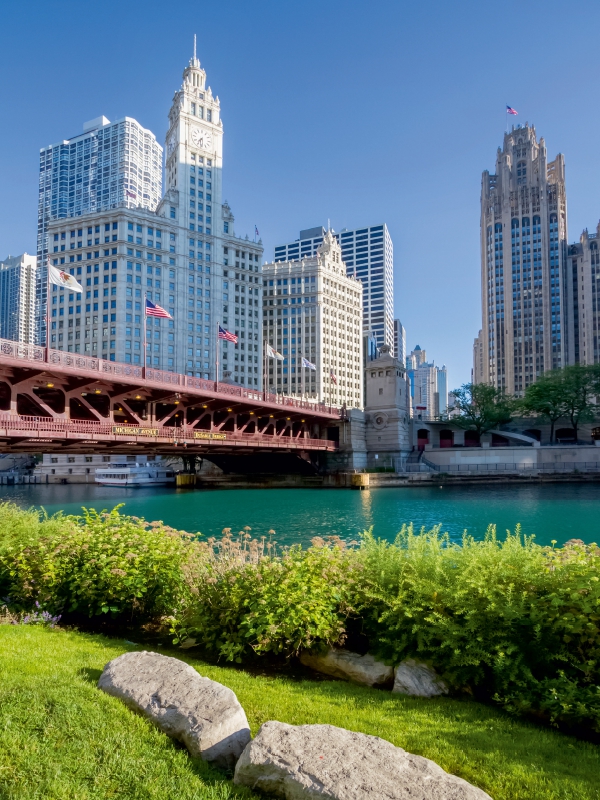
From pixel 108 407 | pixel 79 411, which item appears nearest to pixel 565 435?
pixel 108 407

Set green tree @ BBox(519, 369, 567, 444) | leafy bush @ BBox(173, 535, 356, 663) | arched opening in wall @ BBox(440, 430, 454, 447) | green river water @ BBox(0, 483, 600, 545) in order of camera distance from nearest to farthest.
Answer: leafy bush @ BBox(173, 535, 356, 663) < green river water @ BBox(0, 483, 600, 545) < green tree @ BBox(519, 369, 567, 444) < arched opening in wall @ BBox(440, 430, 454, 447)

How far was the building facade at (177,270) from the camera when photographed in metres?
126

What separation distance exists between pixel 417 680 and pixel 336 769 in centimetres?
329

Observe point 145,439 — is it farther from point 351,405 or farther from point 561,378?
point 351,405

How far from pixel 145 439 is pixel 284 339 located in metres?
125

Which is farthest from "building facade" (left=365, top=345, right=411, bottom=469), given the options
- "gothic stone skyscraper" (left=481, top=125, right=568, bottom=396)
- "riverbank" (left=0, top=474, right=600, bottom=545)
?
"gothic stone skyscraper" (left=481, top=125, right=568, bottom=396)

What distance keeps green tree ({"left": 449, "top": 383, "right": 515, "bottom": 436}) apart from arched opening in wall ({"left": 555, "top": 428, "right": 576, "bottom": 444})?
9.43 meters

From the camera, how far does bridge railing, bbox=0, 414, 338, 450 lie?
33.7 m

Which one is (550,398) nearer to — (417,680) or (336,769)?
(417,680)

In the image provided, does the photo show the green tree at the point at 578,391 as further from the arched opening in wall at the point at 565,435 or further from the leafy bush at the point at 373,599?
the leafy bush at the point at 373,599

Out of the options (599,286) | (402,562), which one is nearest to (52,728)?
(402,562)

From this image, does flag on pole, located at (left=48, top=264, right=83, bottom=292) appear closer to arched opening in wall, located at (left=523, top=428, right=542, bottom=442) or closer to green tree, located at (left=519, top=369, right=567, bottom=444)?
green tree, located at (left=519, top=369, right=567, bottom=444)

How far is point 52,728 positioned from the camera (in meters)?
5.72

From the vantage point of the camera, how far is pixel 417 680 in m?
7.65
